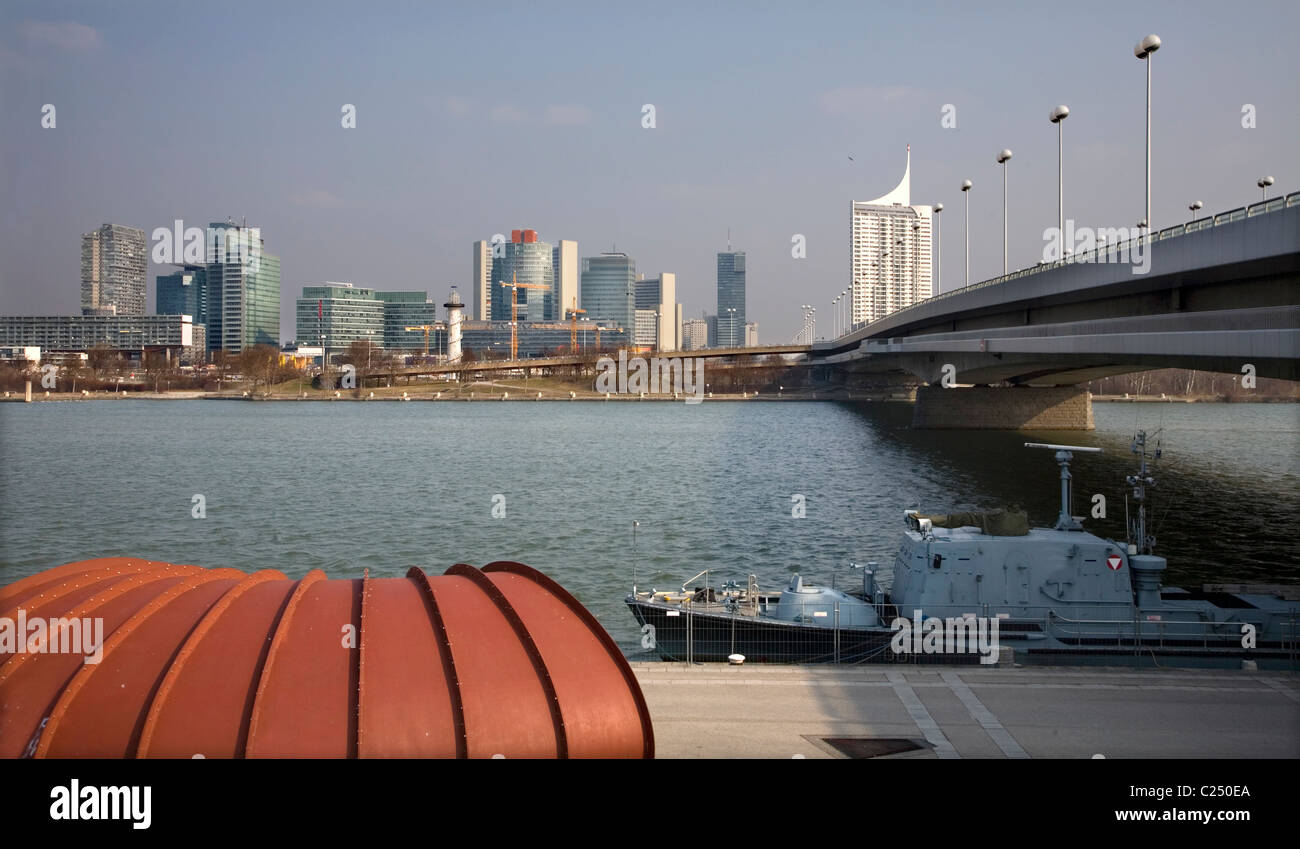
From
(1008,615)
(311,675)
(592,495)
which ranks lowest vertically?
(592,495)

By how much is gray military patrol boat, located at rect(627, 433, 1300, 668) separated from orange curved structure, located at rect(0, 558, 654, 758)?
10953 mm

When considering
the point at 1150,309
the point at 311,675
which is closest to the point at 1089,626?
the point at 311,675

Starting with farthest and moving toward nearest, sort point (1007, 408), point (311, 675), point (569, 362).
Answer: point (569, 362) < point (1007, 408) < point (311, 675)

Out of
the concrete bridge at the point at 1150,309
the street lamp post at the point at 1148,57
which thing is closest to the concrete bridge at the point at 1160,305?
the concrete bridge at the point at 1150,309

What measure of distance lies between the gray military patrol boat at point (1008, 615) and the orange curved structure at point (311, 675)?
1095cm

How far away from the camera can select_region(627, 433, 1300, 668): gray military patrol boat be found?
1953cm

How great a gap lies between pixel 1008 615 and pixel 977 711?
6.14 metres

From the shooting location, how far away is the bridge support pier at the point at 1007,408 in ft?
279

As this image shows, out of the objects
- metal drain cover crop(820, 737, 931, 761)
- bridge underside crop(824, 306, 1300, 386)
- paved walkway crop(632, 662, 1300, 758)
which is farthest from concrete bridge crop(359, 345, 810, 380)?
metal drain cover crop(820, 737, 931, 761)

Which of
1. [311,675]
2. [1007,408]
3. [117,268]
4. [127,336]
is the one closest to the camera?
[311,675]

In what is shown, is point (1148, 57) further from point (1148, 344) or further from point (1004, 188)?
point (1004, 188)

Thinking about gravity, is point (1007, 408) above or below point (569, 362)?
below

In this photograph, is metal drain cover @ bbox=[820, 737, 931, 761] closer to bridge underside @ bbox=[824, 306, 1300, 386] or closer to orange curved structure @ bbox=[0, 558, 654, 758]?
orange curved structure @ bbox=[0, 558, 654, 758]

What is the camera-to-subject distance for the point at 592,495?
5022 centimetres
